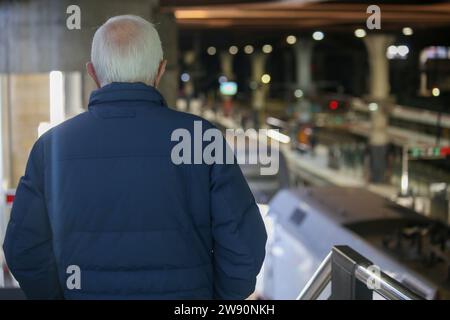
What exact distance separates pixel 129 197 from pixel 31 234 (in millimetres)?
266

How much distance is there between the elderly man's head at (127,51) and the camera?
1.87 meters

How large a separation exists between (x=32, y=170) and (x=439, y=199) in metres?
10.4

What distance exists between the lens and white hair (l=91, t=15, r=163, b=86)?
1.87 metres

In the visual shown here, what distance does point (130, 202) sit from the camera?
1.85 metres

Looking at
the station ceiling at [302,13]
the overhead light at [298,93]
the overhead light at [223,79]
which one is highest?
the station ceiling at [302,13]

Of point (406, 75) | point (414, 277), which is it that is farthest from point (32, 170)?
point (406, 75)

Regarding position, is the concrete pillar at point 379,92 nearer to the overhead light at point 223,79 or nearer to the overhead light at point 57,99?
the overhead light at point 223,79

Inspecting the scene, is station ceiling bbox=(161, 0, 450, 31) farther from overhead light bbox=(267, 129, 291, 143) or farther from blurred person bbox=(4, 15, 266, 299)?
blurred person bbox=(4, 15, 266, 299)

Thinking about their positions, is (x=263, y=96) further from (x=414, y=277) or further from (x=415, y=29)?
(x=414, y=277)

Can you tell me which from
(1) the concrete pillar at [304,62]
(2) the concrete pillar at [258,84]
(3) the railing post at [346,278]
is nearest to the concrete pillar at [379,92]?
(1) the concrete pillar at [304,62]

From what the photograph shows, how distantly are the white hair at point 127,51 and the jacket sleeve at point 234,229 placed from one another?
297mm

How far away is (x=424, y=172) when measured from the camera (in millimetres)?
16391

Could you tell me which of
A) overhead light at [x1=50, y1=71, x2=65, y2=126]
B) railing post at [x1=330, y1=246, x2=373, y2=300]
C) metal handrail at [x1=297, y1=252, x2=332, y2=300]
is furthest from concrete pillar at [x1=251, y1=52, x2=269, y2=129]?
railing post at [x1=330, y1=246, x2=373, y2=300]

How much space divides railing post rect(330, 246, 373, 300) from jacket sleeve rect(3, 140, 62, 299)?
4.37 ft
